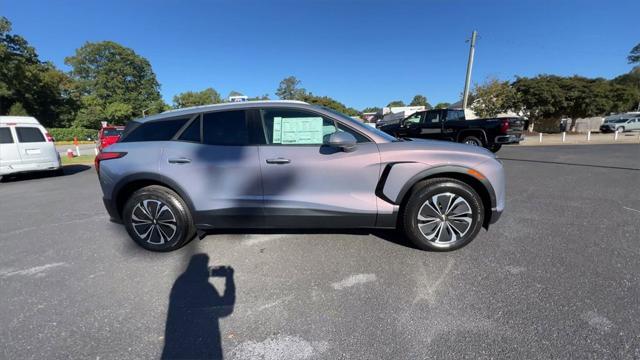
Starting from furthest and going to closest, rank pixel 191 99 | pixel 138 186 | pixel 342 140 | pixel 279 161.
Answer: pixel 191 99 < pixel 138 186 < pixel 279 161 < pixel 342 140

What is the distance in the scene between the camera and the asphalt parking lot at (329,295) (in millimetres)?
1946

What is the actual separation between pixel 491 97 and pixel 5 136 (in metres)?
31.8

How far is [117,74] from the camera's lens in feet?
200

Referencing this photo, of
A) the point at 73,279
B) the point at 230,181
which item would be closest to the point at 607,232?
the point at 230,181

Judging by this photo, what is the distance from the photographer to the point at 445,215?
3.07 m

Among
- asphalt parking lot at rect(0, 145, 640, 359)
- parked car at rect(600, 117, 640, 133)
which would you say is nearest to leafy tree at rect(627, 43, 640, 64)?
parked car at rect(600, 117, 640, 133)

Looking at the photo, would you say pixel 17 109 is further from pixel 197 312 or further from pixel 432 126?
pixel 197 312

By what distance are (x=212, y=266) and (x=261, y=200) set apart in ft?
2.77

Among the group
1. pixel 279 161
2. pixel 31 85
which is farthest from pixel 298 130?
pixel 31 85

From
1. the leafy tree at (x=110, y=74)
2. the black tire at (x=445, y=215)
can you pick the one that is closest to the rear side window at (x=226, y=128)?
the black tire at (x=445, y=215)

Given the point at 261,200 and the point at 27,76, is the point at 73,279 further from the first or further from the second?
the point at 27,76

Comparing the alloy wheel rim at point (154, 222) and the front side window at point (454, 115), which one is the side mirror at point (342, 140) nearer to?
the alloy wheel rim at point (154, 222)

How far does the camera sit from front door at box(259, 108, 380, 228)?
2.99 m

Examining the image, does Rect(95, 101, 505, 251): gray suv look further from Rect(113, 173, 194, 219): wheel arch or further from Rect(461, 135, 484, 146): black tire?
Rect(461, 135, 484, 146): black tire
